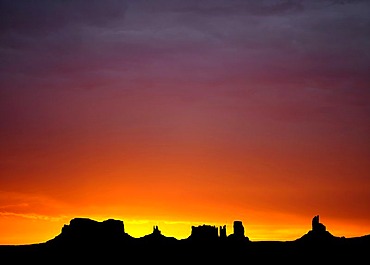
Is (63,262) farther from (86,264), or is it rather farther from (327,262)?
(327,262)

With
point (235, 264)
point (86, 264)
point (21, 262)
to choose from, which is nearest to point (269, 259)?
point (235, 264)

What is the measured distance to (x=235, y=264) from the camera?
7854 inches

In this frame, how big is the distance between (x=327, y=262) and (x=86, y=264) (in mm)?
62105

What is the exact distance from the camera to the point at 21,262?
191m

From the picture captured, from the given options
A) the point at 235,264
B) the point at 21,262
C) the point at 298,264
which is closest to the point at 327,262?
the point at 298,264

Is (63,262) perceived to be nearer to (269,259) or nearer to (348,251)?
(269,259)

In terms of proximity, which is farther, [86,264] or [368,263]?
[86,264]

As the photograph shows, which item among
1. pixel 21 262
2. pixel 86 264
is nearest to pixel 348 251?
pixel 86 264

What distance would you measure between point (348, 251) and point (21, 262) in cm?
8378

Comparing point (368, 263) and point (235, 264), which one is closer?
point (368, 263)

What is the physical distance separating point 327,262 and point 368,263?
38.0ft

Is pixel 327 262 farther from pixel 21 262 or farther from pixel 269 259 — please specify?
pixel 21 262

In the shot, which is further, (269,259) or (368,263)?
(269,259)

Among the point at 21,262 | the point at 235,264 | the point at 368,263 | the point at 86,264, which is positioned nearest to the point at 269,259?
the point at 235,264
